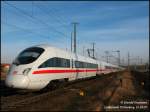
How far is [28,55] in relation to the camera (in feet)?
57.4

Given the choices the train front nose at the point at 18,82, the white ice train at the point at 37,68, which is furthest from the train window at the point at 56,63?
the train front nose at the point at 18,82

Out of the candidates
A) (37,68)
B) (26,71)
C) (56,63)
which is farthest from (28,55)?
(56,63)

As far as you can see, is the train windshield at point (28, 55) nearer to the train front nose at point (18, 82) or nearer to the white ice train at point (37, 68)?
the white ice train at point (37, 68)

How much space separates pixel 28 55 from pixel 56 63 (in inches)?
97.8

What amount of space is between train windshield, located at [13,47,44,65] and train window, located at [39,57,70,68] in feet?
2.22

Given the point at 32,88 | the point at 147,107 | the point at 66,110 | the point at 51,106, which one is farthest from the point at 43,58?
the point at 147,107

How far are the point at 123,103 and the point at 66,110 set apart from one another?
2.94 m

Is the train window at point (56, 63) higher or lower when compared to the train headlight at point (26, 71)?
higher

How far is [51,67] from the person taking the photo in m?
18.3

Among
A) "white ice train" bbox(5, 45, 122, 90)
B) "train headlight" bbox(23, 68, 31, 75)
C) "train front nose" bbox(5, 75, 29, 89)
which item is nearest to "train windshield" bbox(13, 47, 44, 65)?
"white ice train" bbox(5, 45, 122, 90)

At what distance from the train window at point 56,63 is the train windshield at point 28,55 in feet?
2.22

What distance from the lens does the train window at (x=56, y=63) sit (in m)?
17.8

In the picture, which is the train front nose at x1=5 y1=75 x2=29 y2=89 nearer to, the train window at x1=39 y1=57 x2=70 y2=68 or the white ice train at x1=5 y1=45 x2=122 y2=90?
the white ice train at x1=5 y1=45 x2=122 y2=90

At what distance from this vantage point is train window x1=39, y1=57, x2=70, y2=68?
1776cm
